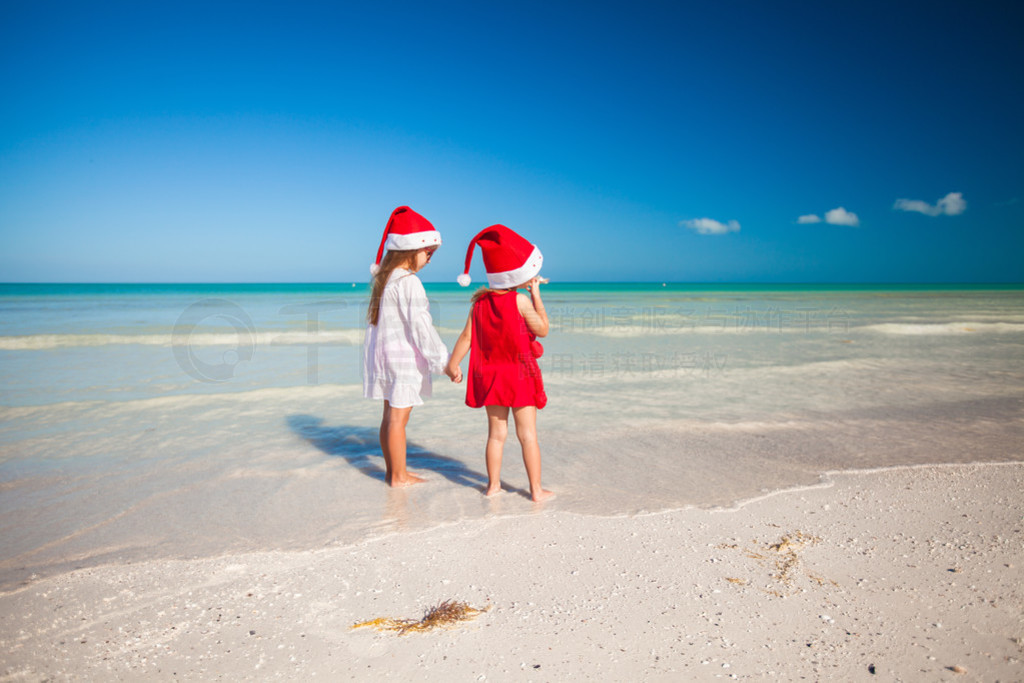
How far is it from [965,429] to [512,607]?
5.19 m

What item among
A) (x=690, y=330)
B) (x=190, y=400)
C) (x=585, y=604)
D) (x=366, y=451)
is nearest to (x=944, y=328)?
(x=690, y=330)

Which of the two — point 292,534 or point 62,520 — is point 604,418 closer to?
point 292,534

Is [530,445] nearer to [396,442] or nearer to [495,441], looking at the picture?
[495,441]

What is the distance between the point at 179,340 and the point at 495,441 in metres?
11.9

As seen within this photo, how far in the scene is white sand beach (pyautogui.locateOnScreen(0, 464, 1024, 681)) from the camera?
6.52ft

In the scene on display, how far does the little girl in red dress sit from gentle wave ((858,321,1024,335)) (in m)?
14.8

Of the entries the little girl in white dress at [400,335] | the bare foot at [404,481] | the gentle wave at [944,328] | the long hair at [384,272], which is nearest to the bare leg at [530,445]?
the little girl in white dress at [400,335]

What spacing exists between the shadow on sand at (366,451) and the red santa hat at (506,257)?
1544 mm

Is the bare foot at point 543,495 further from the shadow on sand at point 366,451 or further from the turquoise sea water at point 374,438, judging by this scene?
the shadow on sand at point 366,451

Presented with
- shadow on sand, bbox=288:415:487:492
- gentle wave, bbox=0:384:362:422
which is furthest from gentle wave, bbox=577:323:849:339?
shadow on sand, bbox=288:415:487:492

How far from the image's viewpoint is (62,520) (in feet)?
11.2

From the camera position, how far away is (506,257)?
345cm

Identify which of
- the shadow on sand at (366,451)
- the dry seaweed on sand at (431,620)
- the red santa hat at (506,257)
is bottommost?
the shadow on sand at (366,451)

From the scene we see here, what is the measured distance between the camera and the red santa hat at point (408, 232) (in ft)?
12.8
